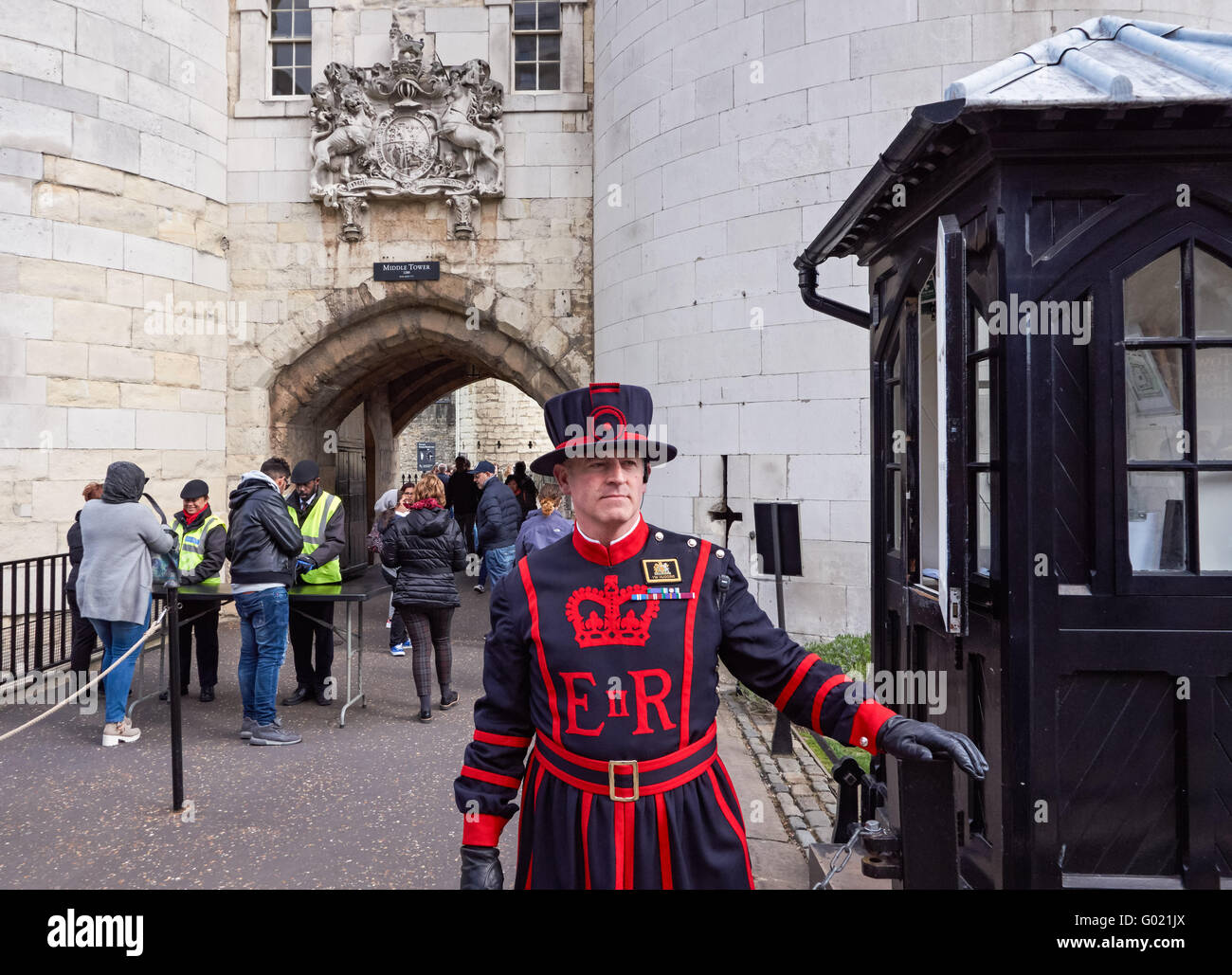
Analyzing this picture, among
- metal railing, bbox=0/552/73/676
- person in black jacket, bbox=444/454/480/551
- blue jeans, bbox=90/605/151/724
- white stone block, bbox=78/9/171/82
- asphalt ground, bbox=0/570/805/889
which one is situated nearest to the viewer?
asphalt ground, bbox=0/570/805/889

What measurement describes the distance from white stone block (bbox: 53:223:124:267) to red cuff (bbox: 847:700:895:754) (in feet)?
29.6

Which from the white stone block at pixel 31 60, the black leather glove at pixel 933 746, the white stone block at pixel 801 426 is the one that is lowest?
the black leather glove at pixel 933 746

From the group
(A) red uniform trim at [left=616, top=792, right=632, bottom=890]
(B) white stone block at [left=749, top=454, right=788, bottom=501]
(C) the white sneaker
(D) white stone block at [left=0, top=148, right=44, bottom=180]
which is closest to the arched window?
(A) red uniform trim at [left=616, top=792, right=632, bottom=890]

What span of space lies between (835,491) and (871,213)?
3984mm

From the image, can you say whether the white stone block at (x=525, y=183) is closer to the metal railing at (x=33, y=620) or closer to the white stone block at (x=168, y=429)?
the white stone block at (x=168, y=429)

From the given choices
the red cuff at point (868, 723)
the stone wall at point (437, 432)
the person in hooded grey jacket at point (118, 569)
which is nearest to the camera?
the red cuff at point (868, 723)

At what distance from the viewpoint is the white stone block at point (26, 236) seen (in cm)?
800

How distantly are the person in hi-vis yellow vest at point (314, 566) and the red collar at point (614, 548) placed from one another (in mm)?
4410

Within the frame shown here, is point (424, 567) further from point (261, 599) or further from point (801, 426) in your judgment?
point (801, 426)

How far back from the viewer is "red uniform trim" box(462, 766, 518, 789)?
78.0 inches

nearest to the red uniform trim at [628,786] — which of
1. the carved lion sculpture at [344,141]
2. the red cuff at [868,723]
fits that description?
the red cuff at [868,723]

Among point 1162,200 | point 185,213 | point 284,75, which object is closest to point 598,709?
point 1162,200

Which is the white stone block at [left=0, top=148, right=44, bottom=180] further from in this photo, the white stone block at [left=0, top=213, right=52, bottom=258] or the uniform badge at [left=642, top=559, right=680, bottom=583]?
the uniform badge at [left=642, top=559, right=680, bottom=583]
